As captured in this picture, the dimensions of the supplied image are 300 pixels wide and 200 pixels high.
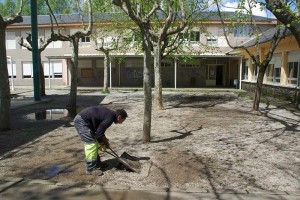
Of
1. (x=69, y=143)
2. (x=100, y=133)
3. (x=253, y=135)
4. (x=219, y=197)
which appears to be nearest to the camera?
(x=219, y=197)

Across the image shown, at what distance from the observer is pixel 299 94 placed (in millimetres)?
16031

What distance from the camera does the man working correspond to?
5.61 m

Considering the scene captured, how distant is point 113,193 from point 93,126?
52.8 inches

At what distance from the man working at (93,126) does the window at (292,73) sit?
14.9 meters

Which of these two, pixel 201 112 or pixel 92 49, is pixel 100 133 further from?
pixel 92 49

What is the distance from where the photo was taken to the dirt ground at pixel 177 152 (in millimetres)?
5559

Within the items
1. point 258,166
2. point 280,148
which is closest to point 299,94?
point 280,148

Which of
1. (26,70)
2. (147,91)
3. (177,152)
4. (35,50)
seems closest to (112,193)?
(177,152)

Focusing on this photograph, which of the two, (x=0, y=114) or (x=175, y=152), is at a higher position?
(x=0, y=114)

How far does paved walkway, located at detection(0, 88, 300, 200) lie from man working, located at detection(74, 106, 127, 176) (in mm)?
602

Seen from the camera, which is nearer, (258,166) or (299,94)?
(258,166)

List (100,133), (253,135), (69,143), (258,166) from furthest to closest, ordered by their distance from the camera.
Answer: (253,135) < (69,143) < (258,166) < (100,133)

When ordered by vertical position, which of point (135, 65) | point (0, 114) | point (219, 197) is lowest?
point (219, 197)

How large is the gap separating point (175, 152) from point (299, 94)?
1129 cm
